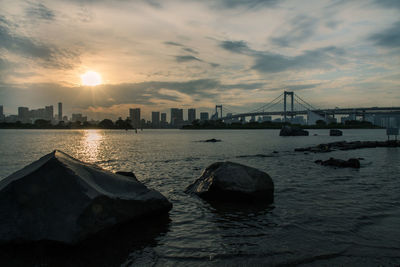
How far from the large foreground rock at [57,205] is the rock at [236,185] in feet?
9.99

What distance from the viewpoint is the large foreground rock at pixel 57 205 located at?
4.66 metres

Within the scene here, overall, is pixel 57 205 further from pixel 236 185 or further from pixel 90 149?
pixel 90 149

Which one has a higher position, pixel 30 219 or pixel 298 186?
pixel 30 219

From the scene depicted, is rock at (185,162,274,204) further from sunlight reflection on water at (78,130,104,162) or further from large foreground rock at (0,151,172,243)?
sunlight reflection on water at (78,130,104,162)

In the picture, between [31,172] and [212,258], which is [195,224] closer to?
[212,258]

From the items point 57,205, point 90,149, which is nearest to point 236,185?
point 57,205

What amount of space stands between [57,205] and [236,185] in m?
4.87

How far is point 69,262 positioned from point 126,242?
1060 millimetres

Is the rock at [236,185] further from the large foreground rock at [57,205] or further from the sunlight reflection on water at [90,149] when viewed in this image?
the sunlight reflection on water at [90,149]

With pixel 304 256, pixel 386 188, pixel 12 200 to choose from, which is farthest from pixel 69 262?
pixel 386 188

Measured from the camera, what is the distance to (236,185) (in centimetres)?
781

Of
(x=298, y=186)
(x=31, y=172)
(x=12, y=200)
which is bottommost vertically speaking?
(x=298, y=186)

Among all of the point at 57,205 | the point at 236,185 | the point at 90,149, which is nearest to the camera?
the point at 57,205

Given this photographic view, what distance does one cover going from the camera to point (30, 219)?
476 centimetres
